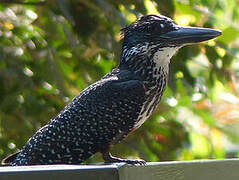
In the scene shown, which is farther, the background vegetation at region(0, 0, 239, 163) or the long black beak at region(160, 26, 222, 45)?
the background vegetation at region(0, 0, 239, 163)

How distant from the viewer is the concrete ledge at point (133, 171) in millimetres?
2387

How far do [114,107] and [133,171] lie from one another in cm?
179

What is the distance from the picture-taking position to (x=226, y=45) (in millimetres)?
6562

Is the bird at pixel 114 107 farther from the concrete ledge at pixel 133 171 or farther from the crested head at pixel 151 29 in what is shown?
the concrete ledge at pixel 133 171

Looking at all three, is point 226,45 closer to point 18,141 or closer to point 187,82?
point 187,82

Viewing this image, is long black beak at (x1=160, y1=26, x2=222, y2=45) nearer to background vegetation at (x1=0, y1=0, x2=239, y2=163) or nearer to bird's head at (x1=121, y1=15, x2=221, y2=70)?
bird's head at (x1=121, y1=15, x2=221, y2=70)

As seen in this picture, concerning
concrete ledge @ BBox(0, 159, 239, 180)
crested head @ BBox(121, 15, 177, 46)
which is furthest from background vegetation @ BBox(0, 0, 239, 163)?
concrete ledge @ BBox(0, 159, 239, 180)

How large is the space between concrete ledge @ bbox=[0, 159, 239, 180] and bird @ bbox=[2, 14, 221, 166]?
95 centimetres

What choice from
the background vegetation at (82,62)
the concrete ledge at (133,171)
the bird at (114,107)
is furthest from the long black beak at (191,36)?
the concrete ledge at (133,171)

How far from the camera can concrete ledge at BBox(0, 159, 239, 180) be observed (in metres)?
2.39

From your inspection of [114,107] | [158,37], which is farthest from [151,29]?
[114,107]

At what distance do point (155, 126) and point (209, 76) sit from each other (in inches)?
23.7

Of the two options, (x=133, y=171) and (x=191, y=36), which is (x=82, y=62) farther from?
(x=133, y=171)

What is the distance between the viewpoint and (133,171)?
2697 mm
